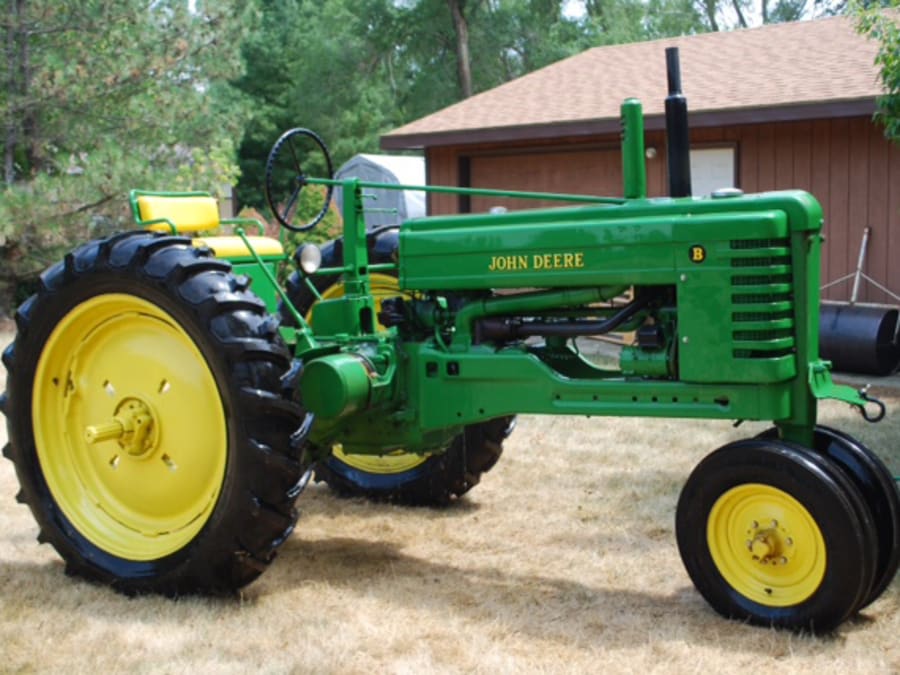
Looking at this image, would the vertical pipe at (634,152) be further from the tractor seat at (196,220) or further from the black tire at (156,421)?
the tractor seat at (196,220)

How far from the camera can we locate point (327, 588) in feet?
14.5

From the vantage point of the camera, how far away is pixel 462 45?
99.6 ft

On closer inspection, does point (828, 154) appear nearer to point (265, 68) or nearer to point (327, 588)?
point (327, 588)

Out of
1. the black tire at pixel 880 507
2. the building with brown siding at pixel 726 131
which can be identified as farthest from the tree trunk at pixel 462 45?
the black tire at pixel 880 507

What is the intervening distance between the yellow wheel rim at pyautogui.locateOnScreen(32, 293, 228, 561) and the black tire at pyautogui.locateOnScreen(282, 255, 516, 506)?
50.2 inches

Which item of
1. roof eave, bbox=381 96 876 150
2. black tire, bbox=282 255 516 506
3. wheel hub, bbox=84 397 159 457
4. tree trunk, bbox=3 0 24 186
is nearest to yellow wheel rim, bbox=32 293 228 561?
wheel hub, bbox=84 397 159 457

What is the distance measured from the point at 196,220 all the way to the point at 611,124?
767 cm

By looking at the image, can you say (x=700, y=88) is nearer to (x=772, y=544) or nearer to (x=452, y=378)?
(x=452, y=378)

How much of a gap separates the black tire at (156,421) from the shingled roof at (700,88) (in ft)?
26.7

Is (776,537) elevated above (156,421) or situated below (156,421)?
below

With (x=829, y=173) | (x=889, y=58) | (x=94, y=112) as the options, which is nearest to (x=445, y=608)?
(x=889, y=58)

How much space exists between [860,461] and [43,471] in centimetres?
314

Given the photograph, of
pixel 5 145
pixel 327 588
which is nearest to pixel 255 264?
pixel 327 588

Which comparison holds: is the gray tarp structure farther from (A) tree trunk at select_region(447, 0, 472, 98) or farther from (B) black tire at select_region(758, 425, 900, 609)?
(B) black tire at select_region(758, 425, 900, 609)
